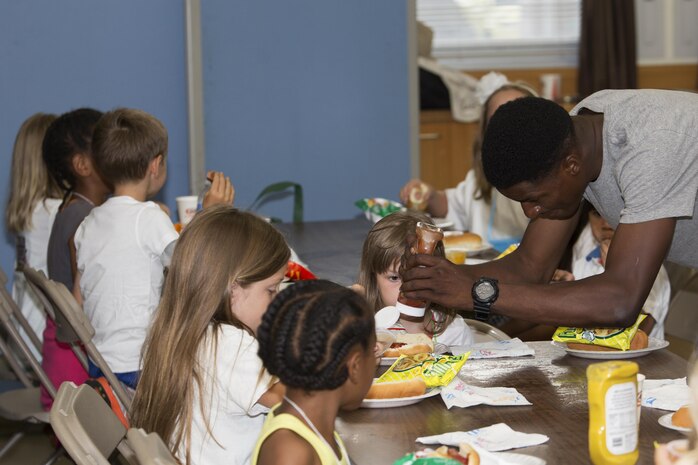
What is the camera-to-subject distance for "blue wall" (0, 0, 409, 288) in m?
4.63

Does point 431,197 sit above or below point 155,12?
below

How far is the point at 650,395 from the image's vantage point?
172 centimetres

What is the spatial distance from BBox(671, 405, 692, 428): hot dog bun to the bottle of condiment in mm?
655

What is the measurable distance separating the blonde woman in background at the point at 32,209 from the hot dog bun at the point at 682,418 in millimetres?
2793

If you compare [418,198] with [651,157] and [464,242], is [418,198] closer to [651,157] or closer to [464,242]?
[464,242]

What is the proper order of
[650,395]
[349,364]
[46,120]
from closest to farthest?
[349,364] < [650,395] < [46,120]

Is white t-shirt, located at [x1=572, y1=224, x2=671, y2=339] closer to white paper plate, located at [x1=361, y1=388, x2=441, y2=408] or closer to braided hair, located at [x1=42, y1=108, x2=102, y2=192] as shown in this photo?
white paper plate, located at [x1=361, y1=388, x2=441, y2=408]

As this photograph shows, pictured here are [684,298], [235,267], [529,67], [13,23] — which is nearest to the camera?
[235,267]

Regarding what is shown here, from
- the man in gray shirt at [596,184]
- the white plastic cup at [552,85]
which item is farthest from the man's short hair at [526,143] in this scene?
the white plastic cup at [552,85]

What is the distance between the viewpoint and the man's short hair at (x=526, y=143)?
1890 mm

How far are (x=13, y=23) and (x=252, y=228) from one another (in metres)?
3.10

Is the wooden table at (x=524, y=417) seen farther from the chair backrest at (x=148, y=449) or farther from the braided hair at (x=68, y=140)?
the braided hair at (x=68, y=140)

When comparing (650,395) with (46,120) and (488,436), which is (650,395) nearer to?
(488,436)

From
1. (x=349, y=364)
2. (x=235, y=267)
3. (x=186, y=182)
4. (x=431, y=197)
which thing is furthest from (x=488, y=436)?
(x=186, y=182)
